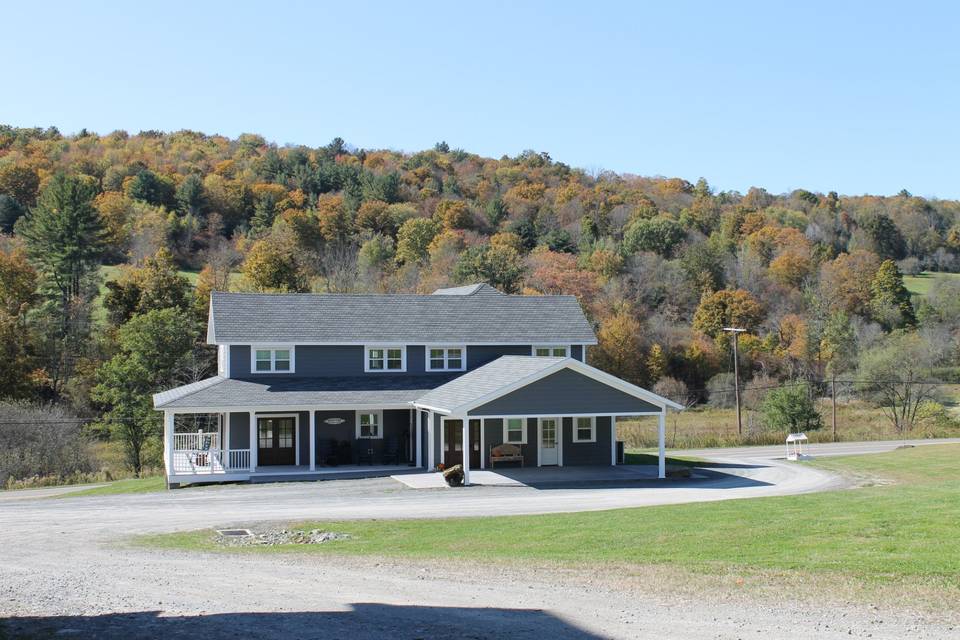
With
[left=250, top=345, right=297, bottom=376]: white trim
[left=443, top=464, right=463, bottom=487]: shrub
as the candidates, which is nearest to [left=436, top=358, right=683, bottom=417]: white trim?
[left=443, top=464, right=463, bottom=487]: shrub

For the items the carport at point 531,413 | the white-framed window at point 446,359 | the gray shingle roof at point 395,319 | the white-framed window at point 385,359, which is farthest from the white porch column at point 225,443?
the white-framed window at point 446,359

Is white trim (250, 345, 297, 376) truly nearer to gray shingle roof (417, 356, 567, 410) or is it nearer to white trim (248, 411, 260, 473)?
white trim (248, 411, 260, 473)

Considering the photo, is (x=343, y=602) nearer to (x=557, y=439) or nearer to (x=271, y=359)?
(x=557, y=439)

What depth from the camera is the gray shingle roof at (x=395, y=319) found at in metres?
39.0

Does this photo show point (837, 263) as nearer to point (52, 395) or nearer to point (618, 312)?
Result: point (618, 312)

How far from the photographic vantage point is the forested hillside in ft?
202

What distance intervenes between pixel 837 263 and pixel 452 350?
2644 inches

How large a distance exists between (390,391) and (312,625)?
85.3 ft

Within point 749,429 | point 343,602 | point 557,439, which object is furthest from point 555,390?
point 749,429

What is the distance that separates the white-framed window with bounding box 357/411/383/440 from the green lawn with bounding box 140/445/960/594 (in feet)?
48.0

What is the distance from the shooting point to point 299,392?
120ft

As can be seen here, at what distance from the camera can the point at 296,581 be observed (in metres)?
15.1

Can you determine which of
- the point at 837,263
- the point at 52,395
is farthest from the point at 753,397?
the point at 52,395

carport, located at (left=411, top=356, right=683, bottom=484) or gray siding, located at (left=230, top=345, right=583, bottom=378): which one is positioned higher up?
gray siding, located at (left=230, top=345, right=583, bottom=378)
